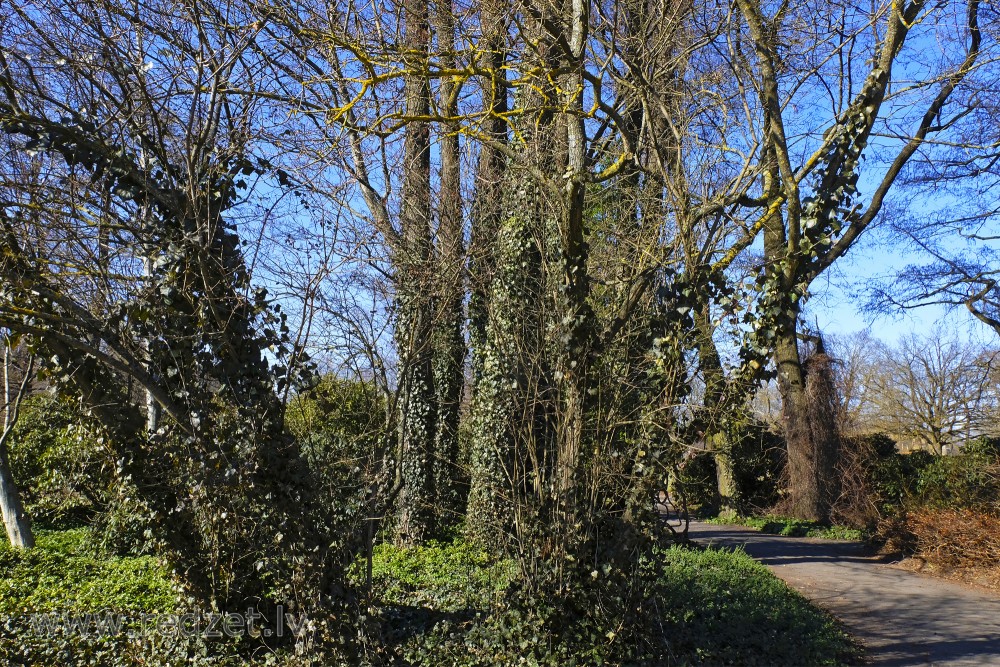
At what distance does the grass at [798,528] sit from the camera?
582 inches

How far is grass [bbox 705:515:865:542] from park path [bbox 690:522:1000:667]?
1.19 meters

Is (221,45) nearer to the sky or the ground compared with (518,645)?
nearer to the sky

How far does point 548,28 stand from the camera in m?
6.71

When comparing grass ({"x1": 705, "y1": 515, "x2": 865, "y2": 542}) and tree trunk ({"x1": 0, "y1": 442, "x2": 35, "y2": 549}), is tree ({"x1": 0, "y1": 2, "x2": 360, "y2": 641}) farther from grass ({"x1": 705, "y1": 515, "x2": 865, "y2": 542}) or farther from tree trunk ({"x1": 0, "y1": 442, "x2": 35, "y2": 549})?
grass ({"x1": 705, "y1": 515, "x2": 865, "y2": 542})

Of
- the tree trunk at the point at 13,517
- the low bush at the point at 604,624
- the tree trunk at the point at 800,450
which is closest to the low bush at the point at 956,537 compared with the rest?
the low bush at the point at 604,624

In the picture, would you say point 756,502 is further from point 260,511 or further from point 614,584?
point 260,511

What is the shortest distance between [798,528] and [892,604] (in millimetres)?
7014

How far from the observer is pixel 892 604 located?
350 inches

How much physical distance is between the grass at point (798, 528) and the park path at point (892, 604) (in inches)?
46.7

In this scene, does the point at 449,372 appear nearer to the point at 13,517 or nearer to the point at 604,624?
the point at 604,624

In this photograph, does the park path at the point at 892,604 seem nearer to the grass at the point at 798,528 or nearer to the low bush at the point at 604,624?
the low bush at the point at 604,624

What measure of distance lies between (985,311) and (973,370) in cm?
1477

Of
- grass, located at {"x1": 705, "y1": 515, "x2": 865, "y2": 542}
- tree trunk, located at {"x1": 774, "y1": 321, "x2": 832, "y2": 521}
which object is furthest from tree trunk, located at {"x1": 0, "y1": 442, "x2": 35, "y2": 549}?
tree trunk, located at {"x1": 774, "y1": 321, "x2": 832, "y2": 521}

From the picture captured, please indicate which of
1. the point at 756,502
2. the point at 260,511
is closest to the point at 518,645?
the point at 260,511
